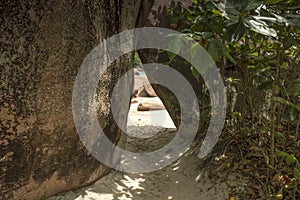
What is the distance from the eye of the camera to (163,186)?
7.68 feet

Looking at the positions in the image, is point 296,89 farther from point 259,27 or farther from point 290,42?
point 259,27

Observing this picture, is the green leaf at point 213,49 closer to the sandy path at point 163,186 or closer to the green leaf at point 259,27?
the green leaf at point 259,27

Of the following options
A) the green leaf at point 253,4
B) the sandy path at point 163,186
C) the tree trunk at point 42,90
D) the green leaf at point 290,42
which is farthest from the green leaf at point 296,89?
the tree trunk at point 42,90

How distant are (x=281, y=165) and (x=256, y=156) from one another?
19cm

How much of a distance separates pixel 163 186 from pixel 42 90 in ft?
3.71

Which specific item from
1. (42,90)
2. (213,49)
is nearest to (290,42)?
(213,49)

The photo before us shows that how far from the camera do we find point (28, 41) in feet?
5.39

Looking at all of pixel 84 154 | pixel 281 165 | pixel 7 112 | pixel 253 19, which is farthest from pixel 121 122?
pixel 253 19

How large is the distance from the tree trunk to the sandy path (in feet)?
0.63

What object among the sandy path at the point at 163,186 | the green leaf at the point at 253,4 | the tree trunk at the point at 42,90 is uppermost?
the green leaf at the point at 253,4

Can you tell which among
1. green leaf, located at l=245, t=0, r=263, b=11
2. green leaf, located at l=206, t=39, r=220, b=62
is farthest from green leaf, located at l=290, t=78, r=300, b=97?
green leaf, located at l=245, t=0, r=263, b=11

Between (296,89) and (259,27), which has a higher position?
(259,27)

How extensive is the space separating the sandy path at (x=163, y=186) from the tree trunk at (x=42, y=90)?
0.63 ft

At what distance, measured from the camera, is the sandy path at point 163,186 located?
2.07 metres
